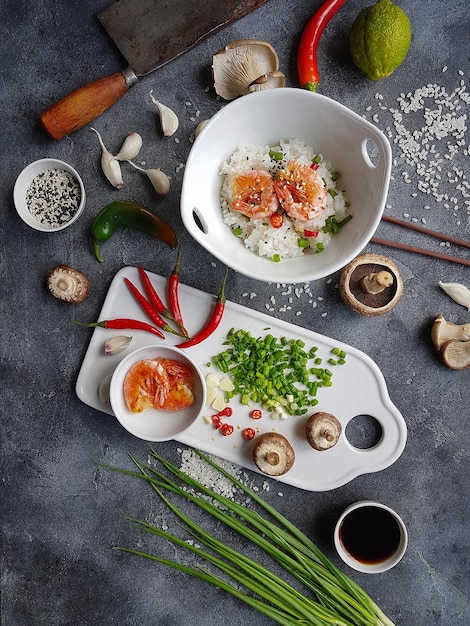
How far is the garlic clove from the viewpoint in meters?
2.20

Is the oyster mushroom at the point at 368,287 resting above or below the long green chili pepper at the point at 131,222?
below

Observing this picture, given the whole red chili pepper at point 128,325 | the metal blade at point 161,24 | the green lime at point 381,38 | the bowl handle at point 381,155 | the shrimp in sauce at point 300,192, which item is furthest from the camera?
the whole red chili pepper at point 128,325

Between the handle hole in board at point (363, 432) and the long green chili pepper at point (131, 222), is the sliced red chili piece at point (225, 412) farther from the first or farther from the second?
the long green chili pepper at point (131, 222)

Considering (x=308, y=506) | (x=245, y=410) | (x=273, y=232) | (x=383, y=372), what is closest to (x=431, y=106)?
(x=273, y=232)

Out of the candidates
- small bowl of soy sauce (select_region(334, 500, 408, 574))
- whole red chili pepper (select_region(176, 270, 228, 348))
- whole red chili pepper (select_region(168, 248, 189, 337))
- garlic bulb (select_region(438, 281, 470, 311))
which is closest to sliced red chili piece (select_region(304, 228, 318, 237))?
whole red chili pepper (select_region(176, 270, 228, 348))

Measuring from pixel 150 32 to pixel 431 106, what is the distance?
42.1 inches

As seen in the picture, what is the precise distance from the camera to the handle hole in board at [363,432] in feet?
7.48

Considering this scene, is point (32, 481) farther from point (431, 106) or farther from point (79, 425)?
point (431, 106)

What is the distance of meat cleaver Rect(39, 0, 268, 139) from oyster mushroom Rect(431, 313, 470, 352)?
1.34 m

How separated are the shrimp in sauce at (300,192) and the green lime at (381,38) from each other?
19.7 inches

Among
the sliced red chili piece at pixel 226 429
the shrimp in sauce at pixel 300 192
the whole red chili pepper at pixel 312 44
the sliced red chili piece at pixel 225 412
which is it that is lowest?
the sliced red chili piece at pixel 226 429

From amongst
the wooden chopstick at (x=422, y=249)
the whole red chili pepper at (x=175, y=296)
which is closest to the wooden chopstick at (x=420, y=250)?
the wooden chopstick at (x=422, y=249)

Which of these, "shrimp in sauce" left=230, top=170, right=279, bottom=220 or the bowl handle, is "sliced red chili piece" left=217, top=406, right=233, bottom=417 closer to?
"shrimp in sauce" left=230, top=170, right=279, bottom=220

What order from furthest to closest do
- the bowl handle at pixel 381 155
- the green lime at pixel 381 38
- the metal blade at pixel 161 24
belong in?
1. the metal blade at pixel 161 24
2. the green lime at pixel 381 38
3. the bowl handle at pixel 381 155
